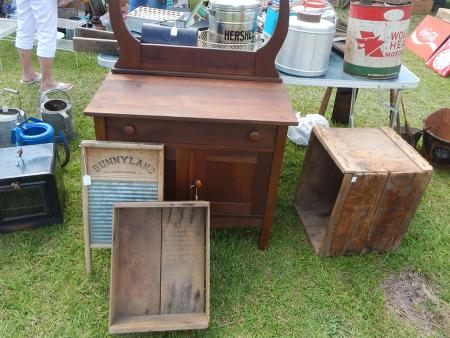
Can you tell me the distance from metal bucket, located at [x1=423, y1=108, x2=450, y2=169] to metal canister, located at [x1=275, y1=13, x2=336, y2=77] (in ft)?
4.55

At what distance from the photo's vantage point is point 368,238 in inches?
91.2

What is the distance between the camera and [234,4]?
6.88 ft

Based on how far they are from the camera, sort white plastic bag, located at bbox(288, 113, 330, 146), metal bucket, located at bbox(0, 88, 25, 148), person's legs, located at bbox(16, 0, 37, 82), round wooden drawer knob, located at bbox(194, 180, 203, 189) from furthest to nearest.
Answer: person's legs, located at bbox(16, 0, 37, 82) → white plastic bag, located at bbox(288, 113, 330, 146) → metal bucket, located at bbox(0, 88, 25, 148) → round wooden drawer knob, located at bbox(194, 180, 203, 189)

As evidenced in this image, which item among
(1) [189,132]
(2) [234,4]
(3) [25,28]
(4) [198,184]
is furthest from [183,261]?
(3) [25,28]

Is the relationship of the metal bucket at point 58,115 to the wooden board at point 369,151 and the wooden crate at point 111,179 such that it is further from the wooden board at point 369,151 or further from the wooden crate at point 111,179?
the wooden board at point 369,151

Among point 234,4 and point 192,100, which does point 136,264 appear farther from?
point 234,4

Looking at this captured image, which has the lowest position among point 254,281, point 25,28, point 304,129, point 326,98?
point 254,281

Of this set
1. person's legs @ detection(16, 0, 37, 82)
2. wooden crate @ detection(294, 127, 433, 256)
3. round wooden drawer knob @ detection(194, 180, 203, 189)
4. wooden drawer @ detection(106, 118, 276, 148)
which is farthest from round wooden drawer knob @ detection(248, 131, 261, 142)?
person's legs @ detection(16, 0, 37, 82)

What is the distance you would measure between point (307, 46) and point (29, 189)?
1846mm

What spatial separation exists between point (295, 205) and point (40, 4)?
112 inches

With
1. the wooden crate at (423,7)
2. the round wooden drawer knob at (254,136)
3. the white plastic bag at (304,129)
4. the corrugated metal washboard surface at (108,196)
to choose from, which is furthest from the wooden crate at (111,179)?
the wooden crate at (423,7)

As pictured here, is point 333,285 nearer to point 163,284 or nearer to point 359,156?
point 359,156

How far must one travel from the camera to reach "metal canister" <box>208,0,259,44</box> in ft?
6.89

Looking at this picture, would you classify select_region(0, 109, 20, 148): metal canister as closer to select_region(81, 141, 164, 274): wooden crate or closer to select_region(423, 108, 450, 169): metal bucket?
select_region(81, 141, 164, 274): wooden crate
